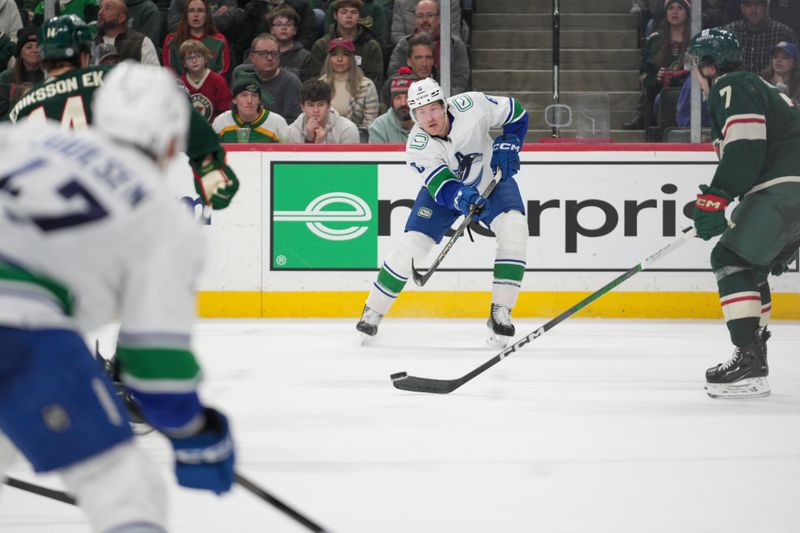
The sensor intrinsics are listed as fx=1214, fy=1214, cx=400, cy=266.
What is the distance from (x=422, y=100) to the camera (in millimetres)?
5355

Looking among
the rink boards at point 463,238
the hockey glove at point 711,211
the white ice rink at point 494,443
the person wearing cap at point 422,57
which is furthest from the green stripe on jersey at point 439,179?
the hockey glove at point 711,211

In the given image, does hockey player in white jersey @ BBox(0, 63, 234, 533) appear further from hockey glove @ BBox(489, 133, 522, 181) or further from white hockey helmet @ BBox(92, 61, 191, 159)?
hockey glove @ BBox(489, 133, 522, 181)

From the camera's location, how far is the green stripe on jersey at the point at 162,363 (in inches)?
54.8

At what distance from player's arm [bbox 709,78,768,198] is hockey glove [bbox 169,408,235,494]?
2.72 metres

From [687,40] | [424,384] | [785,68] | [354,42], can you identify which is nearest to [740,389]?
[424,384]

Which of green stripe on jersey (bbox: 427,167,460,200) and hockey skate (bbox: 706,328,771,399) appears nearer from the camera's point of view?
hockey skate (bbox: 706,328,771,399)

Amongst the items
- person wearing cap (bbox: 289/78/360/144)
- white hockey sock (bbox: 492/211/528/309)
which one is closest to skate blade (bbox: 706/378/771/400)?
white hockey sock (bbox: 492/211/528/309)

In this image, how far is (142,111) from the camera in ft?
4.73

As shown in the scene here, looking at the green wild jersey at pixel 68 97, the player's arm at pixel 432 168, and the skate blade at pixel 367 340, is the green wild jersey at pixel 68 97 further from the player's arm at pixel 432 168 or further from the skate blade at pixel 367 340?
the skate blade at pixel 367 340

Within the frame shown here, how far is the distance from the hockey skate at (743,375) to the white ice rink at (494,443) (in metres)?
0.05

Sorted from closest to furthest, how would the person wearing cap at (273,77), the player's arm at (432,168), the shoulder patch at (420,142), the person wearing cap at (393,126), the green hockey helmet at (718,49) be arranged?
the green hockey helmet at (718,49), the player's arm at (432,168), the shoulder patch at (420,142), the person wearing cap at (393,126), the person wearing cap at (273,77)

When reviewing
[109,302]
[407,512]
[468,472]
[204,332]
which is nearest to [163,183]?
[109,302]

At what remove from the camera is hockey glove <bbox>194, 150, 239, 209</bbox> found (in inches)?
131

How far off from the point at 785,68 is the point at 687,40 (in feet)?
1.81
